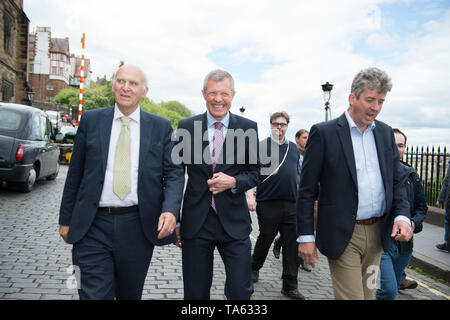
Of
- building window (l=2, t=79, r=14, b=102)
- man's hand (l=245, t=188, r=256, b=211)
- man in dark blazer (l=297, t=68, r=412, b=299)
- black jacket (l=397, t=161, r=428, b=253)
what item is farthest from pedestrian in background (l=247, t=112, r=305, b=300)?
building window (l=2, t=79, r=14, b=102)

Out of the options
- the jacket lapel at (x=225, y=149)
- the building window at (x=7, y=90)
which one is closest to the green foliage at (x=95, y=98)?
the building window at (x=7, y=90)

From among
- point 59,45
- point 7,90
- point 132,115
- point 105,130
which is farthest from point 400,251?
point 59,45

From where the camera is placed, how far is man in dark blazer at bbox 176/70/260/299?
287 centimetres

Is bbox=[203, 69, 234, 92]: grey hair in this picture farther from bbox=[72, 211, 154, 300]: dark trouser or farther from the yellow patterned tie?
bbox=[72, 211, 154, 300]: dark trouser

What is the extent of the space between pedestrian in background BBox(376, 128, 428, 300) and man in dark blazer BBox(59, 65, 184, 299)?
1825 millimetres

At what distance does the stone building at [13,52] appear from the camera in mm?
23922

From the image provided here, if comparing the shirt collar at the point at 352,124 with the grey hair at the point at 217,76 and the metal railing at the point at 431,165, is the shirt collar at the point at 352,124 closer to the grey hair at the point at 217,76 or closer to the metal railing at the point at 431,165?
the grey hair at the point at 217,76

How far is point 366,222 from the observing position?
274 centimetres

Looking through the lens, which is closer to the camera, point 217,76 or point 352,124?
point 352,124

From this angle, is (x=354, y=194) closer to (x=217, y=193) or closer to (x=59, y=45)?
(x=217, y=193)

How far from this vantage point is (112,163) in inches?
105

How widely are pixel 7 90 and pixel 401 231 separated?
27820mm

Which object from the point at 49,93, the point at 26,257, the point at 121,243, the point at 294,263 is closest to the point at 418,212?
the point at 294,263

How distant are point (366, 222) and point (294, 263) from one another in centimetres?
204
